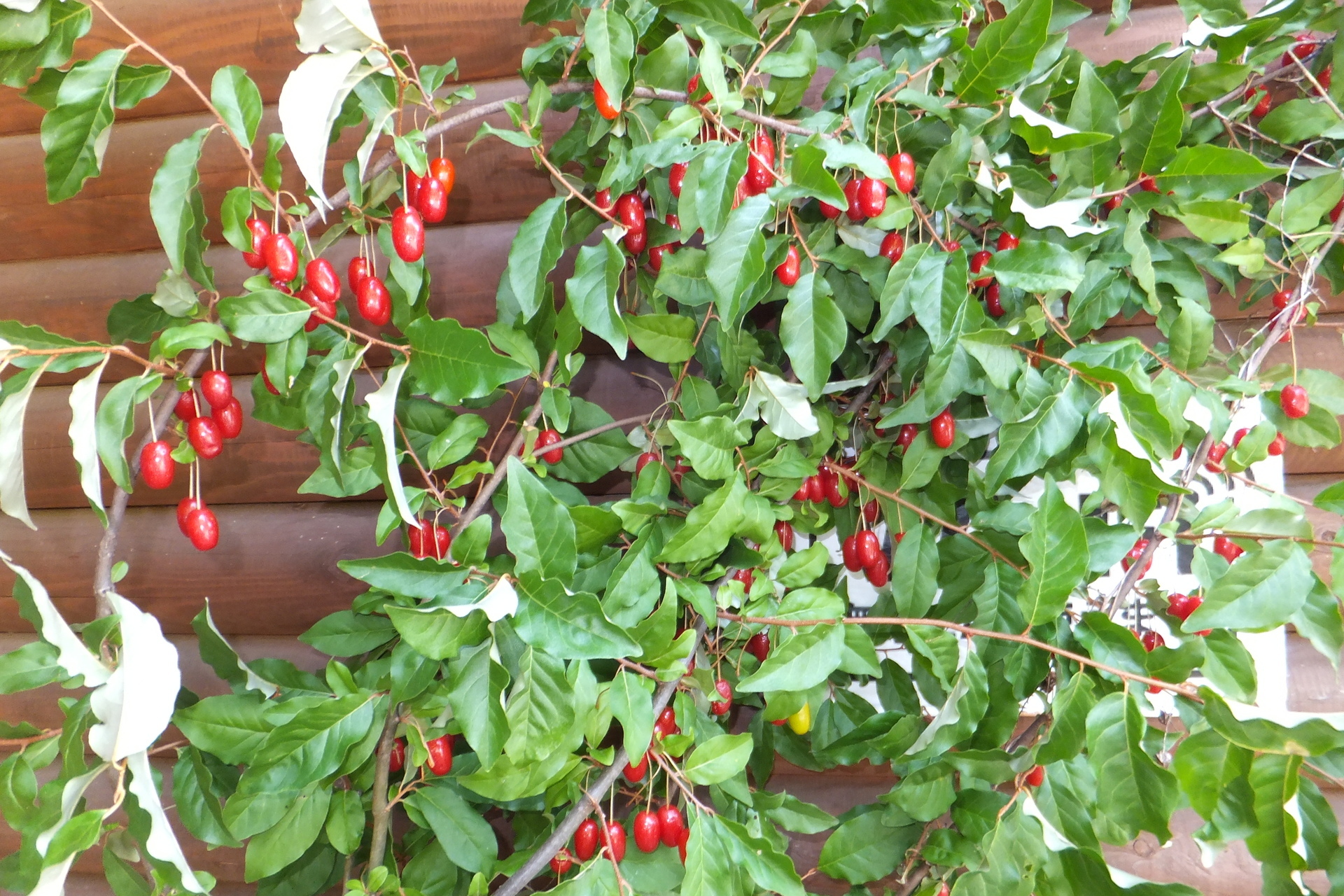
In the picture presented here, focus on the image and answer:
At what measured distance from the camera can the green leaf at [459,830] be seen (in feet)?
3.15

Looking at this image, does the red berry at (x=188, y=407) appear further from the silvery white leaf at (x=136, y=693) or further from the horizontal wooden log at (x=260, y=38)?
the horizontal wooden log at (x=260, y=38)

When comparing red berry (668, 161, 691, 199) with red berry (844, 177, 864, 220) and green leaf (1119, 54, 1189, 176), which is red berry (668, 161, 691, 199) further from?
green leaf (1119, 54, 1189, 176)

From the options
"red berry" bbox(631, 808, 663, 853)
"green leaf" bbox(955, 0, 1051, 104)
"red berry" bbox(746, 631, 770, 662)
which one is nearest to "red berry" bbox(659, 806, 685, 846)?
"red berry" bbox(631, 808, 663, 853)

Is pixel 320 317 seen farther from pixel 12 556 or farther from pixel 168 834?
pixel 12 556

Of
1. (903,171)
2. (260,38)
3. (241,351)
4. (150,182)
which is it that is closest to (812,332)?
(903,171)

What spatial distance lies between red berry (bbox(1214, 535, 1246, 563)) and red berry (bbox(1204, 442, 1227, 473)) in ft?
0.33

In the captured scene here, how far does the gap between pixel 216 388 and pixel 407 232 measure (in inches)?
11.7

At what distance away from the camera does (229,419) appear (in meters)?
0.94

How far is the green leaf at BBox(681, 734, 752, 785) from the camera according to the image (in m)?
0.86

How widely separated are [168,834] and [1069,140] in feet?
3.57

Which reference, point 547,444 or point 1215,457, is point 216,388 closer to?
point 547,444

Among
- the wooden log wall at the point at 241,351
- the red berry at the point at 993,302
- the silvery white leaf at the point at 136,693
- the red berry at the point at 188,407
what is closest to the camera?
the silvery white leaf at the point at 136,693

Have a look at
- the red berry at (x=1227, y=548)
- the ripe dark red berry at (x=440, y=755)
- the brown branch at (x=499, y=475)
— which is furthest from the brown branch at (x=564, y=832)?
the red berry at (x=1227, y=548)

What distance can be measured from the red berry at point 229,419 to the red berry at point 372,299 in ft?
0.62
